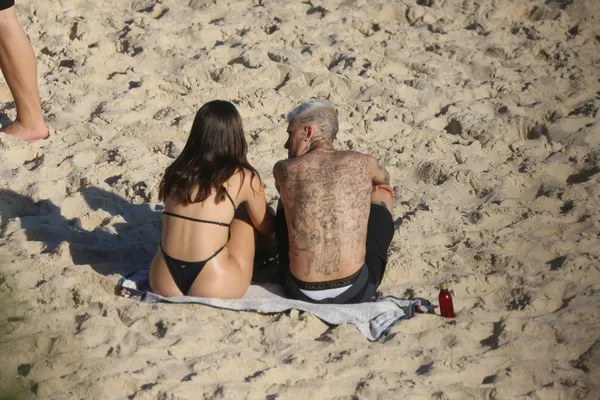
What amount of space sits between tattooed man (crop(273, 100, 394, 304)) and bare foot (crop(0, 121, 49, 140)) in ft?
7.27

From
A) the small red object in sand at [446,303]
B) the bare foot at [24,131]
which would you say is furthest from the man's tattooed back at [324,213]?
the bare foot at [24,131]

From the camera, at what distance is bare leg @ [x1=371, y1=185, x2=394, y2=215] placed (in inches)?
195

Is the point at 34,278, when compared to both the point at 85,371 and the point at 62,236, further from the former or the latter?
the point at 85,371

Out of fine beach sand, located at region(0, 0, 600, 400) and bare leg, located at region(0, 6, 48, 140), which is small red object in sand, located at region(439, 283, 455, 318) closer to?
fine beach sand, located at region(0, 0, 600, 400)

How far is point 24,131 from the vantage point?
6.27 meters

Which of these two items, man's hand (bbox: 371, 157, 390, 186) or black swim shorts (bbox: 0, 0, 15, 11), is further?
black swim shorts (bbox: 0, 0, 15, 11)

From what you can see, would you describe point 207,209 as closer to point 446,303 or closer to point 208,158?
point 208,158

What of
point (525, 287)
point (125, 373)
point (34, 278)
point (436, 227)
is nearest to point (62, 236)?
point (34, 278)

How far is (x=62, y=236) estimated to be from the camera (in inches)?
209

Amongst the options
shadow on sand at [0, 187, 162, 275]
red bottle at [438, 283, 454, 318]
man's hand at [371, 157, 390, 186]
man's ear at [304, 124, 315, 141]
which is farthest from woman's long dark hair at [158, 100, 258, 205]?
red bottle at [438, 283, 454, 318]

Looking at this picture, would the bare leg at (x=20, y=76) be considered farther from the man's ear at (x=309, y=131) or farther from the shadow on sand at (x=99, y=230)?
the man's ear at (x=309, y=131)

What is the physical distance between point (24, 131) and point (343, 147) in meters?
2.04

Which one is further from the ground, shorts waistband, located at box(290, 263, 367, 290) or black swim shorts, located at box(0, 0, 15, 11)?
black swim shorts, located at box(0, 0, 15, 11)

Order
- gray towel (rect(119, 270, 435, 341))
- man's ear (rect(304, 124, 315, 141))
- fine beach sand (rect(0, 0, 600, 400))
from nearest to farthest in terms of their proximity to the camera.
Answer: fine beach sand (rect(0, 0, 600, 400)) → gray towel (rect(119, 270, 435, 341)) → man's ear (rect(304, 124, 315, 141))
